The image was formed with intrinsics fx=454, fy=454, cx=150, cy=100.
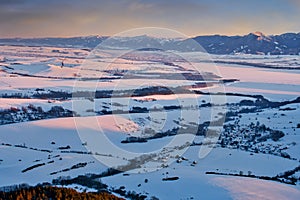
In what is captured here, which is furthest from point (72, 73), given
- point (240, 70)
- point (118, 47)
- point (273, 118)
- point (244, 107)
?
point (118, 47)

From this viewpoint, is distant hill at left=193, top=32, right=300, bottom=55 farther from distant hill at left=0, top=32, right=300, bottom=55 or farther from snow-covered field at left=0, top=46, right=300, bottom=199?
snow-covered field at left=0, top=46, right=300, bottom=199

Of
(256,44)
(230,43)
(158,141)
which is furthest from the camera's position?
(230,43)

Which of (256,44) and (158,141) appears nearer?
(158,141)

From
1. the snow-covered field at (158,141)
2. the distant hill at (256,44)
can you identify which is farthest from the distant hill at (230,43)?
the snow-covered field at (158,141)

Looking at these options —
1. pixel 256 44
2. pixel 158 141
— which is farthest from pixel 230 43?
pixel 158 141

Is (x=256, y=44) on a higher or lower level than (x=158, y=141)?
higher

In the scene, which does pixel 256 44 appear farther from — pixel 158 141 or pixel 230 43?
pixel 158 141

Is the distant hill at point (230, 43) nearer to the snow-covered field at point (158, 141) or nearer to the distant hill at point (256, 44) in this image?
the distant hill at point (256, 44)

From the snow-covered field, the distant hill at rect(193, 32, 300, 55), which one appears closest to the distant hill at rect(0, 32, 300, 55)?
the distant hill at rect(193, 32, 300, 55)

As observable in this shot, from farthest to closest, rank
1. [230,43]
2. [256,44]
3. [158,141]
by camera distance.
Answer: [230,43] < [256,44] < [158,141]
